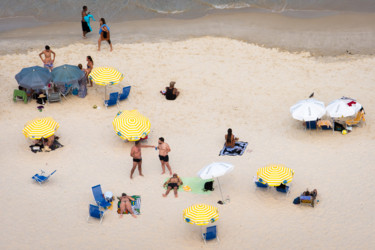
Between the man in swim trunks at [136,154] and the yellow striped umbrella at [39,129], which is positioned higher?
the yellow striped umbrella at [39,129]

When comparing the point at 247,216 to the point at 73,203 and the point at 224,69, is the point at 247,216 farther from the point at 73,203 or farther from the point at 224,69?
the point at 224,69

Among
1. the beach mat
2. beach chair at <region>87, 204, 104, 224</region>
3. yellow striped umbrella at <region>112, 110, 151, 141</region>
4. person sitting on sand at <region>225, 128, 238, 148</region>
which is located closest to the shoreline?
person sitting on sand at <region>225, 128, 238, 148</region>

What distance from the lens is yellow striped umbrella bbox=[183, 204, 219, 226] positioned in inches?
627

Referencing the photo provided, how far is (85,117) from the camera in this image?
75.5 ft

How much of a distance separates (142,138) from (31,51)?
983cm

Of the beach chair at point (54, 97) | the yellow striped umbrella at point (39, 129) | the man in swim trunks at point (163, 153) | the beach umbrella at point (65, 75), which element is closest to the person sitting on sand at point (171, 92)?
the beach umbrella at point (65, 75)

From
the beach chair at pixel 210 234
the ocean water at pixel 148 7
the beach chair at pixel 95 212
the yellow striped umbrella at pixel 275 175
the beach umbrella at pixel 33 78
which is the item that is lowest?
the beach chair at pixel 210 234

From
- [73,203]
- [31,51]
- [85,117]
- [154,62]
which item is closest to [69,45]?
[31,51]

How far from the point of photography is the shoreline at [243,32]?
92.4ft

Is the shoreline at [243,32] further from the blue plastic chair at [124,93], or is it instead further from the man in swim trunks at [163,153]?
the man in swim trunks at [163,153]

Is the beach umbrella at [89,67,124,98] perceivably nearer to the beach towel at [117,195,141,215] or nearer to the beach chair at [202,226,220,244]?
the beach towel at [117,195,141,215]

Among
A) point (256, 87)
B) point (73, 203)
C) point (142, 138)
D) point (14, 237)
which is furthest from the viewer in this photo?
→ point (256, 87)

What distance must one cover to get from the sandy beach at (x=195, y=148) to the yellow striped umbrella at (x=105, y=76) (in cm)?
115

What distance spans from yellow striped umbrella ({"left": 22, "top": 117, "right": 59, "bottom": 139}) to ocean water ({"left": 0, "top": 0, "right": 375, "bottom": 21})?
1338 cm
